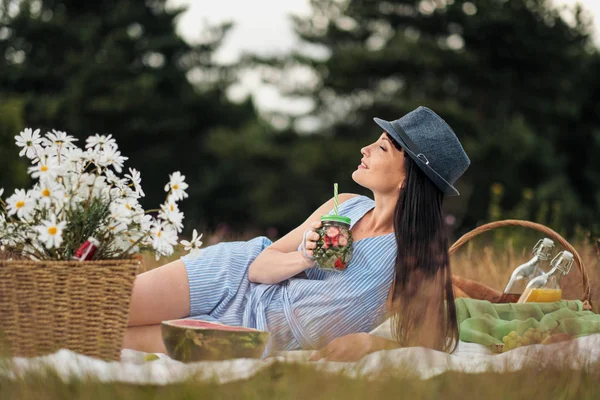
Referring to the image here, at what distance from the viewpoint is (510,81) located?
18859 mm

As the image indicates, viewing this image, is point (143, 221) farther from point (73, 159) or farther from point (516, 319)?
point (516, 319)

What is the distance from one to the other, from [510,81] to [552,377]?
17.0 m

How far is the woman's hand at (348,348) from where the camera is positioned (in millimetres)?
3197

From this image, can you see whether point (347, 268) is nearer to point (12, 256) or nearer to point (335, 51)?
point (12, 256)

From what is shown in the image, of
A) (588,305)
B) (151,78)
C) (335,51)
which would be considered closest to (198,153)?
(151,78)

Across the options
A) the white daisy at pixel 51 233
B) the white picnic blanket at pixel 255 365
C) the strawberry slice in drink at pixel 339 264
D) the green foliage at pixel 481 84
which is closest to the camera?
the white picnic blanket at pixel 255 365

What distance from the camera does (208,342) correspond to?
296 cm

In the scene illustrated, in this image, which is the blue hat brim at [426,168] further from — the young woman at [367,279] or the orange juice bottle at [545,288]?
the orange juice bottle at [545,288]

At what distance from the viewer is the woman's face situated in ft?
11.9

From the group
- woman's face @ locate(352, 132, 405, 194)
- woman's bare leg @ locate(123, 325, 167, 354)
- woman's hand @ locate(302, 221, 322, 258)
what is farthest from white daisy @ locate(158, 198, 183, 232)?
woman's face @ locate(352, 132, 405, 194)

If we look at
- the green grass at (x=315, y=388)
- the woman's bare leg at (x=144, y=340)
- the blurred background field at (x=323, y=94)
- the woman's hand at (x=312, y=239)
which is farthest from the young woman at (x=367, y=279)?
the blurred background field at (x=323, y=94)

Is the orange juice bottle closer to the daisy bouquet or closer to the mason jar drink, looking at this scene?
the mason jar drink

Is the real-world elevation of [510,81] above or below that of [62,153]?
above

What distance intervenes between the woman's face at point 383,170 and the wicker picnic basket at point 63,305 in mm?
1199
